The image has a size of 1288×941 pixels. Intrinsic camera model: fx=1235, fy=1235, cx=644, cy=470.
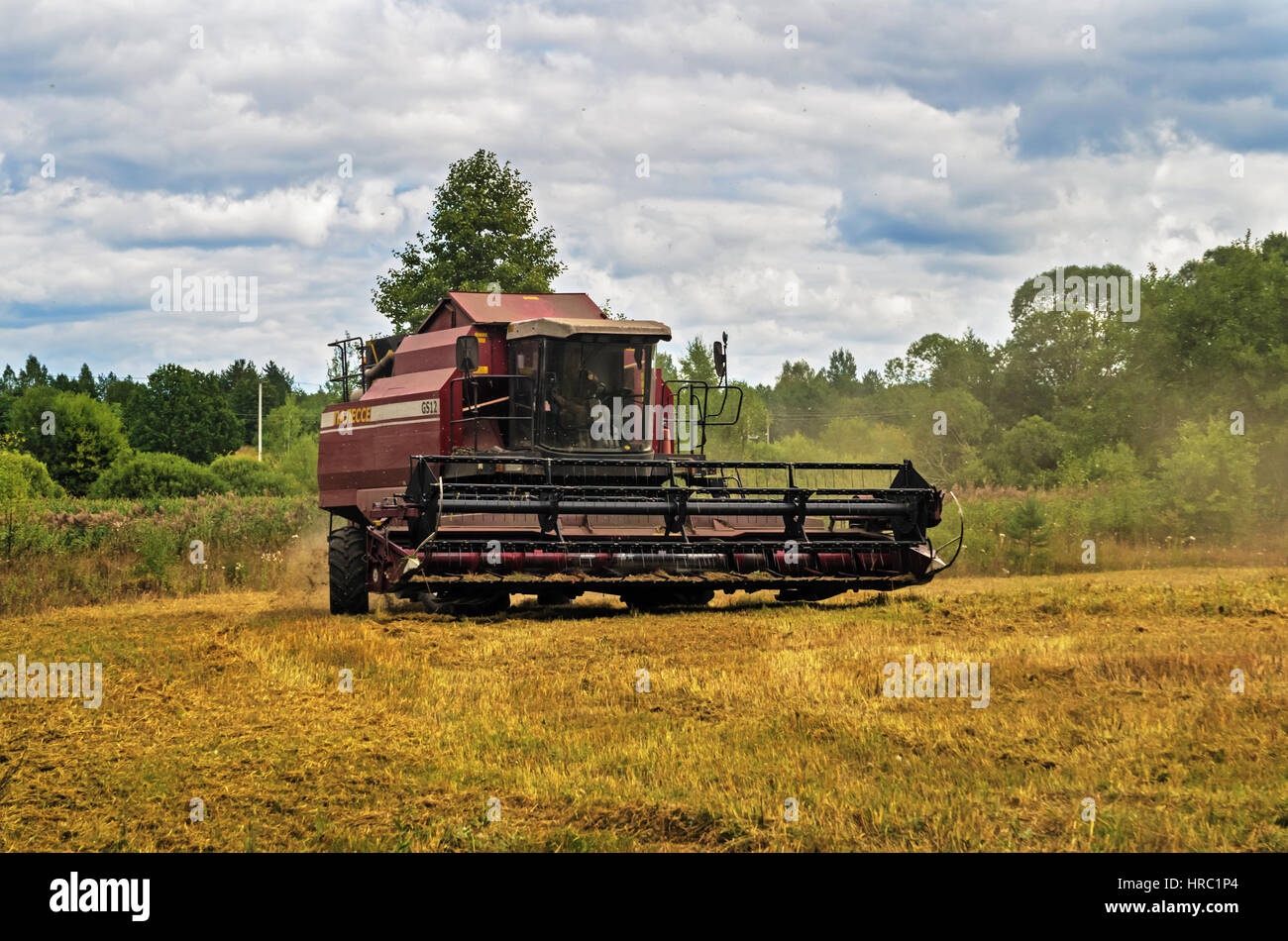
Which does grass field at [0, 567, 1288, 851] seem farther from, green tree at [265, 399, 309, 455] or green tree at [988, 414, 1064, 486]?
green tree at [265, 399, 309, 455]

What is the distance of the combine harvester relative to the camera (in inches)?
486

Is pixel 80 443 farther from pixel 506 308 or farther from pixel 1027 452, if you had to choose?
pixel 506 308

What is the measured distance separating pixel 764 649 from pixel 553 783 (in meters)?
4.55

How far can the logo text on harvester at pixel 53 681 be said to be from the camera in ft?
27.5

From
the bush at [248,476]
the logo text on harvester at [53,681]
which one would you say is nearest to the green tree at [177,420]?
the bush at [248,476]

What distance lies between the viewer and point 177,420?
78.6 m

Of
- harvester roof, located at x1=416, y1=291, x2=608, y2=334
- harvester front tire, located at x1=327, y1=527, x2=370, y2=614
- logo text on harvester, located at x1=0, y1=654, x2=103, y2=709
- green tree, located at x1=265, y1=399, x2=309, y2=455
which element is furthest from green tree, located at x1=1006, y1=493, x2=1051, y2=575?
green tree, located at x1=265, y1=399, x2=309, y2=455

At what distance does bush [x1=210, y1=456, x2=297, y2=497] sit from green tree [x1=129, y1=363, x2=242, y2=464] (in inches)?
1358

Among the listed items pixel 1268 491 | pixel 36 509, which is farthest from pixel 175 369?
pixel 1268 491

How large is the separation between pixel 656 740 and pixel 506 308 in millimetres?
9163

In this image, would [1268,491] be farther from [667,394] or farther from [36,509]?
[36,509]
